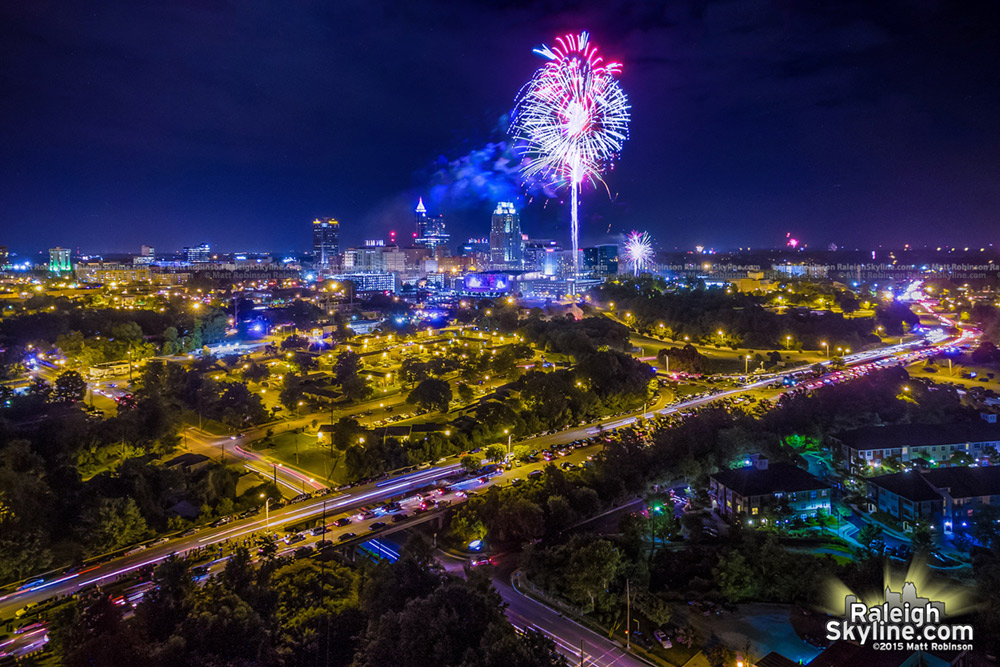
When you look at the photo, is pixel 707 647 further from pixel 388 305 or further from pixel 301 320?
pixel 388 305

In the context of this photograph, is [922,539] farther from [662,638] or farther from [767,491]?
[662,638]

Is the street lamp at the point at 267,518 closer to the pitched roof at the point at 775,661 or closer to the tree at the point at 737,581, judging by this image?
the tree at the point at 737,581

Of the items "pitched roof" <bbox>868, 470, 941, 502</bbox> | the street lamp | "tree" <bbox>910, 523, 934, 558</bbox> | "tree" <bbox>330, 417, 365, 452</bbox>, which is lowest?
"tree" <bbox>910, 523, 934, 558</bbox>

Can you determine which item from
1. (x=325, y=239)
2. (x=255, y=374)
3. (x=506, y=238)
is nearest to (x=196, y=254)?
(x=325, y=239)

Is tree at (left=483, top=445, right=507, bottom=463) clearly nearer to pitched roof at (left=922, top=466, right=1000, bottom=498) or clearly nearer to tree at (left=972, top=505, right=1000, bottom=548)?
pitched roof at (left=922, top=466, right=1000, bottom=498)

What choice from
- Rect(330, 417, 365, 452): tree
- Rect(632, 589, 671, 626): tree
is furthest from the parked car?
Rect(330, 417, 365, 452): tree

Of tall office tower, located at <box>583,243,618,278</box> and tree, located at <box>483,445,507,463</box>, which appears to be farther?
tall office tower, located at <box>583,243,618,278</box>

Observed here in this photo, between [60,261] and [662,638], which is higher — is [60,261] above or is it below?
above
